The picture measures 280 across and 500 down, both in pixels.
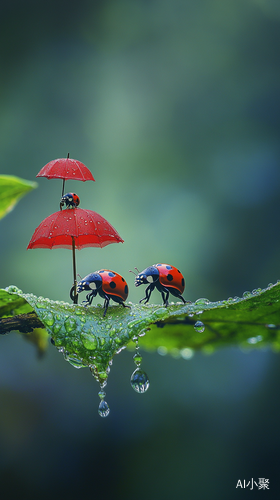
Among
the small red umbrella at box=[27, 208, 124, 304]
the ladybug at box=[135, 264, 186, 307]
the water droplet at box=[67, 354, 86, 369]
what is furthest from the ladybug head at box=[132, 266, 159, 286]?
the water droplet at box=[67, 354, 86, 369]

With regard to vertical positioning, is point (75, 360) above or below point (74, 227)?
below

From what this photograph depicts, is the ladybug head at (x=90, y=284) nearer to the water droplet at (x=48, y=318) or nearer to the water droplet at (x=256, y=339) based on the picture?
the water droplet at (x=48, y=318)

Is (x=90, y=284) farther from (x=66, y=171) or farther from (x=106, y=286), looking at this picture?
(x=66, y=171)

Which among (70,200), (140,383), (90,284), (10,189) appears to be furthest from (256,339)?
(10,189)

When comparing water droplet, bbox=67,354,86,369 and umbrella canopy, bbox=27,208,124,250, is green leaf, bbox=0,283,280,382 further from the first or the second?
umbrella canopy, bbox=27,208,124,250

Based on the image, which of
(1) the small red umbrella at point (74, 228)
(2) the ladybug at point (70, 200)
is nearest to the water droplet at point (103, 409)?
(1) the small red umbrella at point (74, 228)

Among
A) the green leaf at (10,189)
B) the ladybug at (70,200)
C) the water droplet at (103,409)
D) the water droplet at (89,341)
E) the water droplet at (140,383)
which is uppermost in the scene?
the green leaf at (10,189)

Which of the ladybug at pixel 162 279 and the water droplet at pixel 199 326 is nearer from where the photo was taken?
the water droplet at pixel 199 326
